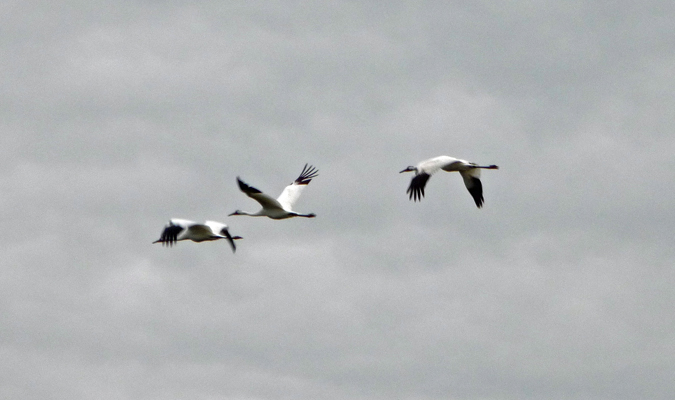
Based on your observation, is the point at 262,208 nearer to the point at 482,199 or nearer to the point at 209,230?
the point at 209,230

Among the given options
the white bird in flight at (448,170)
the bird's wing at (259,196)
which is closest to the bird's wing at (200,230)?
the bird's wing at (259,196)

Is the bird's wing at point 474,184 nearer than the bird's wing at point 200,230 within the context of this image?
No

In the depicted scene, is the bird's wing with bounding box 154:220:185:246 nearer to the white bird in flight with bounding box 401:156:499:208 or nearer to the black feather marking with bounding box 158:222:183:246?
the black feather marking with bounding box 158:222:183:246

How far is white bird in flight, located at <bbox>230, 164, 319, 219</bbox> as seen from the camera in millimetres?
36594

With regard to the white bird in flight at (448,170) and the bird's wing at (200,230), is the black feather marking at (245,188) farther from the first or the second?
the white bird in flight at (448,170)

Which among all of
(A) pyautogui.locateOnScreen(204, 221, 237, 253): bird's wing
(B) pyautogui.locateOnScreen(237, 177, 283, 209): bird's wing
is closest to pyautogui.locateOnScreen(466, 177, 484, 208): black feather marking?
(B) pyautogui.locateOnScreen(237, 177, 283, 209): bird's wing

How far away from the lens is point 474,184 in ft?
131

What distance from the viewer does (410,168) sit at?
3956cm

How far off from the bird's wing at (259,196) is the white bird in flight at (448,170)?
4.72 m

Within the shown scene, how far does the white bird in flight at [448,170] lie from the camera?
34750 millimetres

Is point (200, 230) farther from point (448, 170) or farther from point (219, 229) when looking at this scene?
point (448, 170)

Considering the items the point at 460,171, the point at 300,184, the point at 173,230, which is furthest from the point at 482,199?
the point at 173,230

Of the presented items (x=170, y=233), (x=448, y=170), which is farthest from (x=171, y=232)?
(x=448, y=170)

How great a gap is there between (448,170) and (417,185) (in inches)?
155
